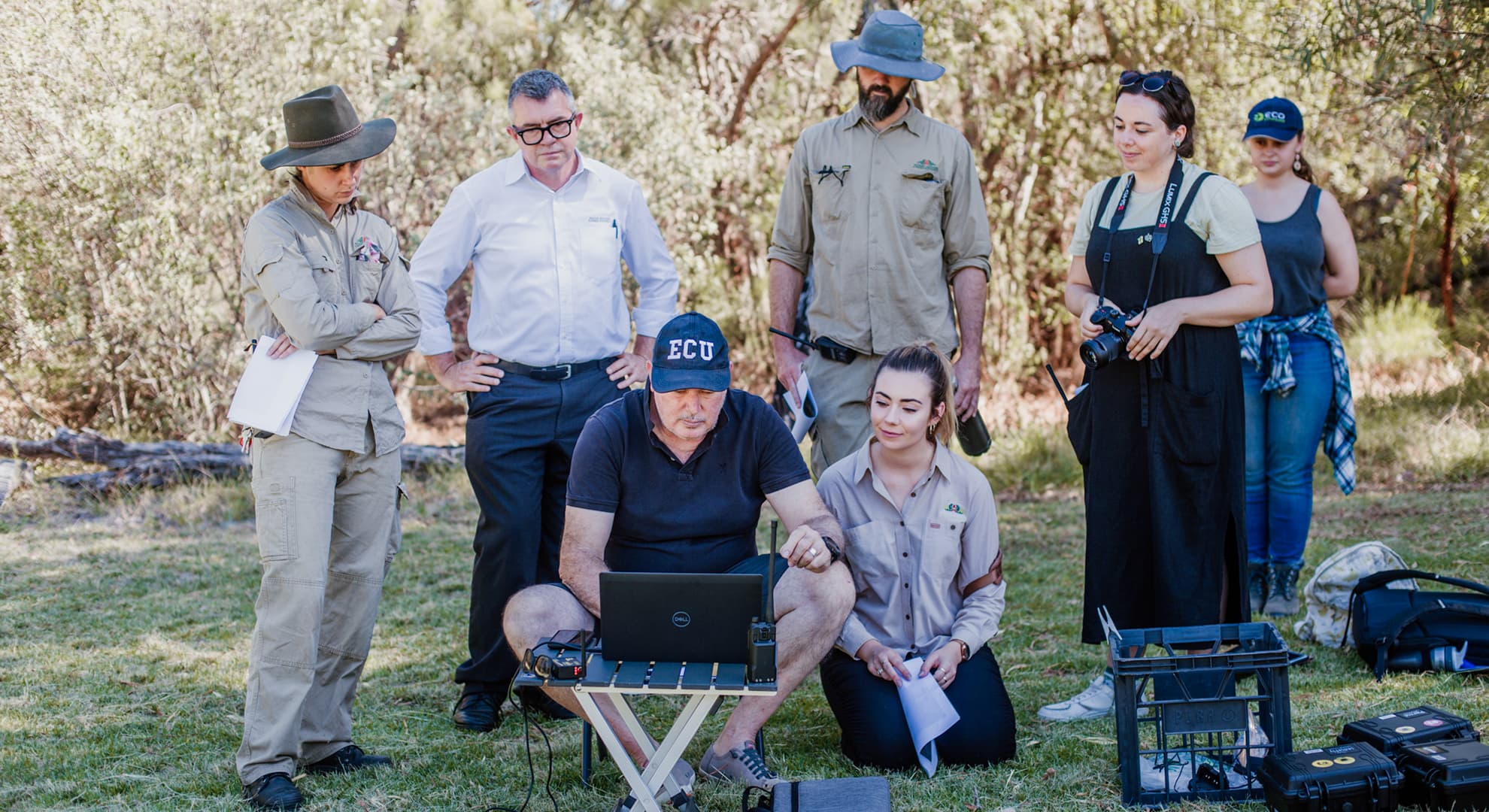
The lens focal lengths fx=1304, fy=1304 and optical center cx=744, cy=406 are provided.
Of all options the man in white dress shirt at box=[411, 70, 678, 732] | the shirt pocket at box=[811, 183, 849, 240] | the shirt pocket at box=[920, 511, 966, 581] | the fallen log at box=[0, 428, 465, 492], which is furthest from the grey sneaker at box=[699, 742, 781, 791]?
the fallen log at box=[0, 428, 465, 492]

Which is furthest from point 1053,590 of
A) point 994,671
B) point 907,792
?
point 907,792

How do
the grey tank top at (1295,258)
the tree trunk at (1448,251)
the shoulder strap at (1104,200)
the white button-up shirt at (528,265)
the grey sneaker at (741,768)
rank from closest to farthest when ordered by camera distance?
1. the grey sneaker at (741,768)
2. the shoulder strap at (1104,200)
3. the white button-up shirt at (528,265)
4. the grey tank top at (1295,258)
5. the tree trunk at (1448,251)

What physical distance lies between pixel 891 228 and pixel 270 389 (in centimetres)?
203

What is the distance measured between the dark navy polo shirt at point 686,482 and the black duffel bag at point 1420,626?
2.02m

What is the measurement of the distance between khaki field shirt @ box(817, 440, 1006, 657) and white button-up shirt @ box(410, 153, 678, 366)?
103cm

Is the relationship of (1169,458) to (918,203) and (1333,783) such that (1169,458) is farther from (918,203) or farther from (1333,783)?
(918,203)

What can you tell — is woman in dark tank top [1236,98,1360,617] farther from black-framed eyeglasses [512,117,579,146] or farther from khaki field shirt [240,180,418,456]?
khaki field shirt [240,180,418,456]

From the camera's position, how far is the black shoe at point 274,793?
3344 millimetres

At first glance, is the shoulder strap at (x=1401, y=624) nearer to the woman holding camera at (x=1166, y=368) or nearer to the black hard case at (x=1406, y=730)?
the woman holding camera at (x=1166, y=368)

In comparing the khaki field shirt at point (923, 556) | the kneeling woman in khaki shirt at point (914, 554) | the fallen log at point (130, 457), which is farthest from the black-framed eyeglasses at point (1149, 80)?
the fallen log at point (130, 457)

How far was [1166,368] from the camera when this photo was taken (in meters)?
3.73

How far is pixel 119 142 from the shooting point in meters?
8.44

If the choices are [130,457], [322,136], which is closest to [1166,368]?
[322,136]

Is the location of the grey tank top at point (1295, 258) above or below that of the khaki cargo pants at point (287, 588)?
above
